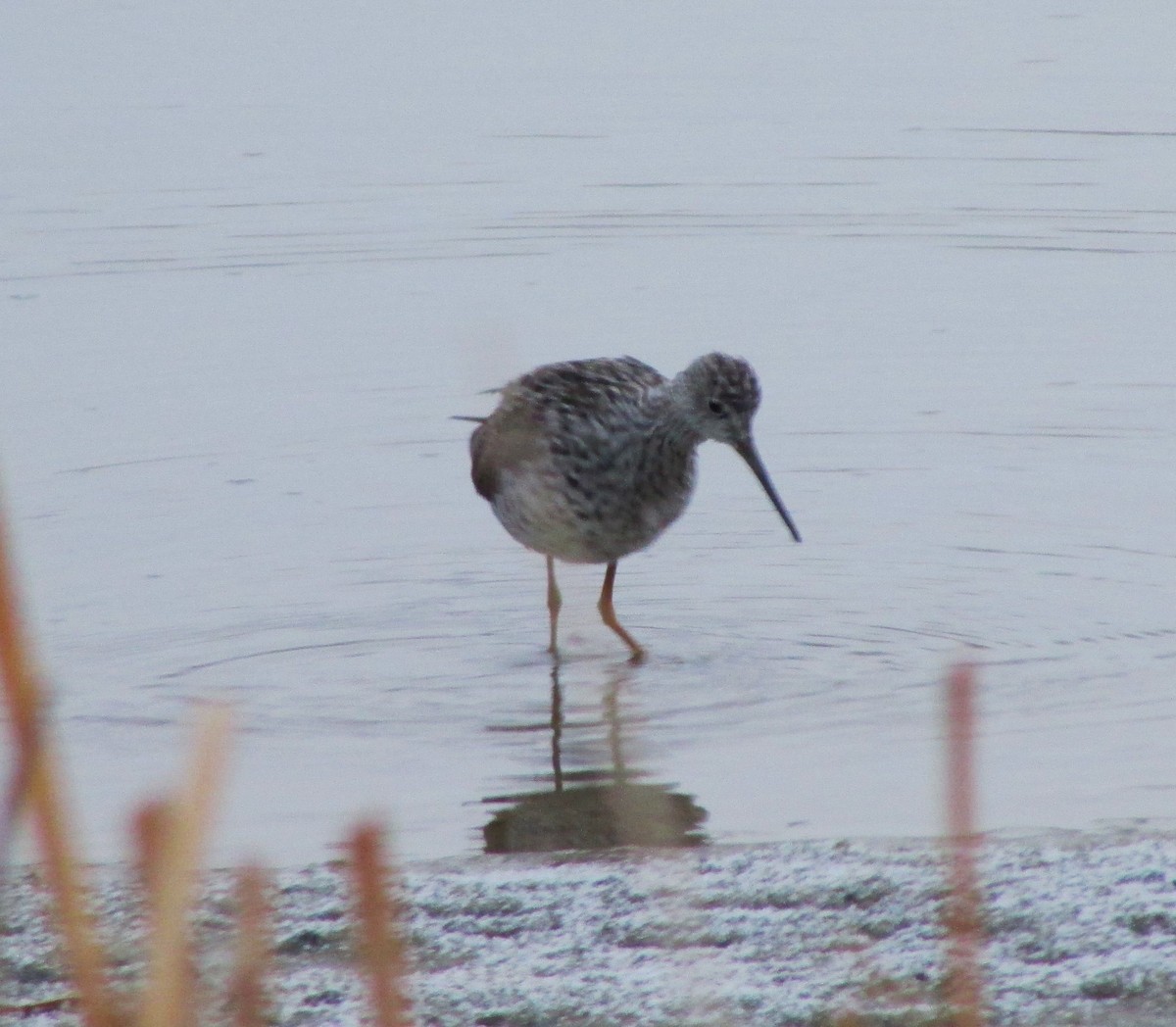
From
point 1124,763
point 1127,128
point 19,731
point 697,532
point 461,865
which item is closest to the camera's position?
point 19,731

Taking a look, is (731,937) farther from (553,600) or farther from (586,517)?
(553,600)

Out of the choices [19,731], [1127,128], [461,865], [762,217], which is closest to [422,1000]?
[461,865]

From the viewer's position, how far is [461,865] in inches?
195

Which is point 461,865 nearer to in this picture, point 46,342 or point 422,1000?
point 422,1000

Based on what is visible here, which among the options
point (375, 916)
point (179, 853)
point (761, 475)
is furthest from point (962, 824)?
point (761, 475)

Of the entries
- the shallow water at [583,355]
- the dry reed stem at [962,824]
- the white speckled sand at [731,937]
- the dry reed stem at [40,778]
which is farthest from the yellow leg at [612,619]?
the dry reed stem at [40,778]

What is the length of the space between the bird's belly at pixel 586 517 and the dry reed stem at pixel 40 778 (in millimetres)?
5584

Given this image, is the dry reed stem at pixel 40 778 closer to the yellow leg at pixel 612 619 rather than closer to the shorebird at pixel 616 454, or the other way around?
the shorebird at pixel 616 454

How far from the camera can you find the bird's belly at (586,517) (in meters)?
6.97

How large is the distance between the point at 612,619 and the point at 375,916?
5.81m

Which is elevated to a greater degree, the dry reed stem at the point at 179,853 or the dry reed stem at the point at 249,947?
the dry reed stem at the point at 179,853

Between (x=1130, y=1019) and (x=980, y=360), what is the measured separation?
653 cm

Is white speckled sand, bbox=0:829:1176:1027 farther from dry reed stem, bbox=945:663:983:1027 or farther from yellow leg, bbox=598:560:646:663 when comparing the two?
yellow leg, bbox=598:560:646:663

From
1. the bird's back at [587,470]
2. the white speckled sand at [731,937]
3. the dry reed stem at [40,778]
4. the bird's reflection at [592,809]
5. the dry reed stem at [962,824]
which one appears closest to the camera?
the dry reed stem at [40,778]
